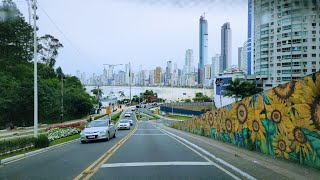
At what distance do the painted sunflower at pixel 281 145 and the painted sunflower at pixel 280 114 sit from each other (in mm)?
246

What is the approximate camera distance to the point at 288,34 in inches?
349

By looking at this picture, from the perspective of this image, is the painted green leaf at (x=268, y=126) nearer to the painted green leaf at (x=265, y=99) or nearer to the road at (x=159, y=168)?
the painted green leaf at (x=265, y=99)

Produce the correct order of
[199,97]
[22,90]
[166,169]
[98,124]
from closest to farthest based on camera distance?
[166,169], [98,124], [22,90], [199,97]

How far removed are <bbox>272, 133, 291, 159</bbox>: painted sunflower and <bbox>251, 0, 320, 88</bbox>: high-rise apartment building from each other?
74.7 inches

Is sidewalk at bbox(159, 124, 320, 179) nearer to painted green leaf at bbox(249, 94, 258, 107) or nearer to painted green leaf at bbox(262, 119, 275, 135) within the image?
painted green leaf at bbox(262, 119, 275, 135)

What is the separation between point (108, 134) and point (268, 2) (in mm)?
19821

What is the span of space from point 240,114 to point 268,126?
11.1ft

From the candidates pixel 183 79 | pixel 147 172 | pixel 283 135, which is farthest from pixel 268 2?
pixel 183 79

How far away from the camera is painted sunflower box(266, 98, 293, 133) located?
10562 mm

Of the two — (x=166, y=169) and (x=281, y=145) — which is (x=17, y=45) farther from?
(x=281, y=145)

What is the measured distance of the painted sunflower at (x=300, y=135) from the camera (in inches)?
372

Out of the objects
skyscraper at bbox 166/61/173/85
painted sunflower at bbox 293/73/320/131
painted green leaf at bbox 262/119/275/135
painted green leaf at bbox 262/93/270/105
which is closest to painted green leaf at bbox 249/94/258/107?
painted green leaf at bbox 262/93/270/105

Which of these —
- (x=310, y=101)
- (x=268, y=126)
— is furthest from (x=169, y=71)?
(x=310, y=101)

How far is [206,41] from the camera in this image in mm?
8922
